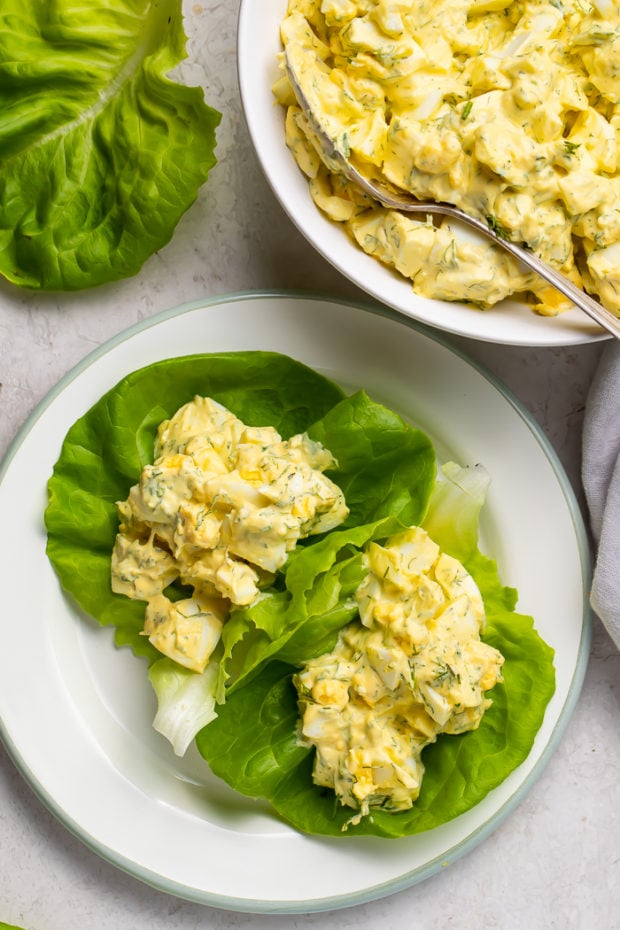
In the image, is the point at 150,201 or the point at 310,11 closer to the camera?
the point at 310,11

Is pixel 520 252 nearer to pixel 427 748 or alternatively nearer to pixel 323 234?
pixel 323 234

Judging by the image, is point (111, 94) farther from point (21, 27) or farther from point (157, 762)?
point (157, 762)

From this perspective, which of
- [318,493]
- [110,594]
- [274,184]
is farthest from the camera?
[110,594]

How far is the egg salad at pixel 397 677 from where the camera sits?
1.53m

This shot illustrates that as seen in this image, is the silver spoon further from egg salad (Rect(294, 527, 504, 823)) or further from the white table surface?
egg salad (Rect(294, 527, 504, 823))

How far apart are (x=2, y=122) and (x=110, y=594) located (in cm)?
78

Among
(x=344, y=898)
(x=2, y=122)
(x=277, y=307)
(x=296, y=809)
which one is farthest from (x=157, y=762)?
(x=2, y=122)

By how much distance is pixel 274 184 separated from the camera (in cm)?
142

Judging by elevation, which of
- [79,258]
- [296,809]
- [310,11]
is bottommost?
[296,809]

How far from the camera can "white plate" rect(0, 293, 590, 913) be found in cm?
163

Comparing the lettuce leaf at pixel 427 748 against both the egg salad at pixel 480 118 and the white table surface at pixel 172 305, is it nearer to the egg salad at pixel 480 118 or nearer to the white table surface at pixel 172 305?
the white table surface at pixel 172 305

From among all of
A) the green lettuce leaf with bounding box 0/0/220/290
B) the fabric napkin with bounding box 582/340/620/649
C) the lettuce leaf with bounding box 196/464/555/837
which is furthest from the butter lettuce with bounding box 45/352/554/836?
the green lettuce leaf with bounding box 0/0/220/290

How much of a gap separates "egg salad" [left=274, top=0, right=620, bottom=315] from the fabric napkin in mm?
255

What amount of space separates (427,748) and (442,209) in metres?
0.86
